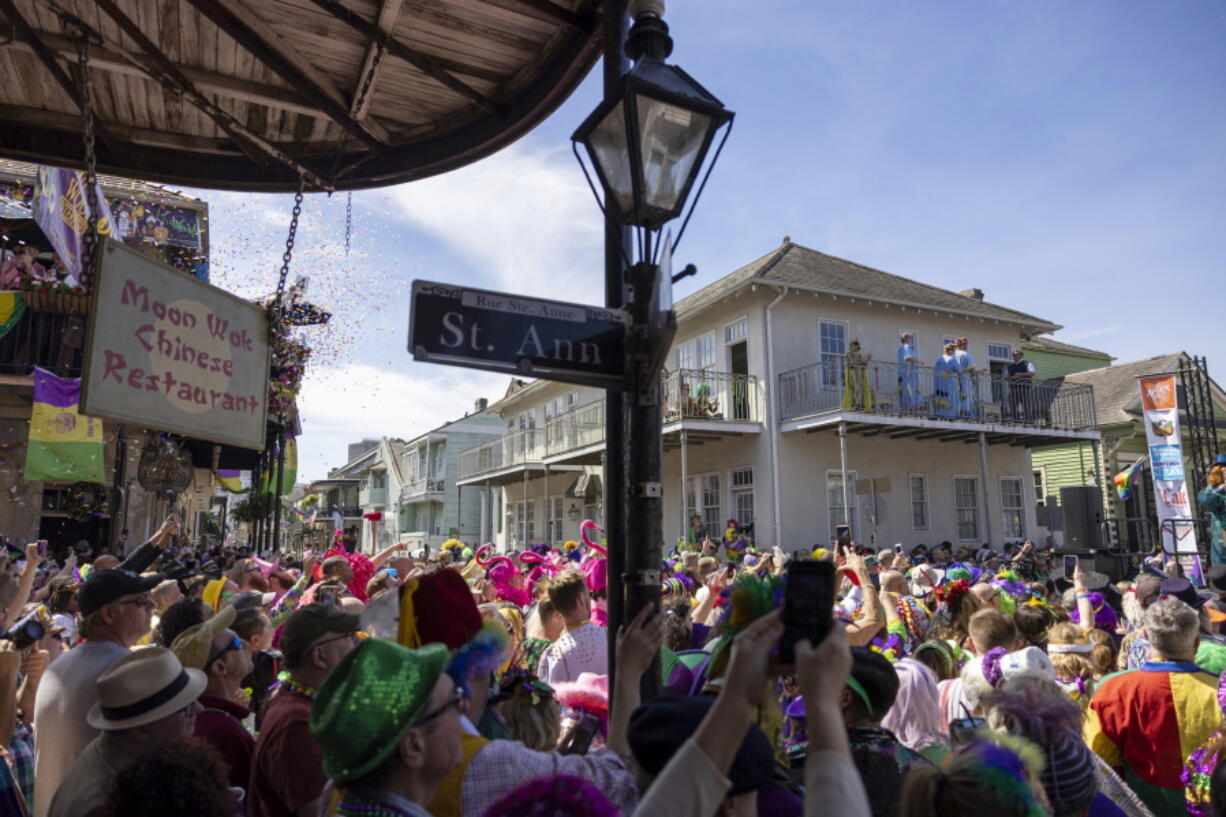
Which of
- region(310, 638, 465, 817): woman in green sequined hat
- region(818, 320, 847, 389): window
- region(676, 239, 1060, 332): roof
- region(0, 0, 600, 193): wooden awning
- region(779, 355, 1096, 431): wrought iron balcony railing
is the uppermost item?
region(676, 239, 1060, 332): roof

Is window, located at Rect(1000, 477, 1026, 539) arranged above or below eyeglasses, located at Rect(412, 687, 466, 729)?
above

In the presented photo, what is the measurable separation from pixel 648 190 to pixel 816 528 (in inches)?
637

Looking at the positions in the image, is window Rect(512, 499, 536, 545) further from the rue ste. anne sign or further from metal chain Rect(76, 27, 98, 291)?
metal chain Rect(76, 27, 98, 291)

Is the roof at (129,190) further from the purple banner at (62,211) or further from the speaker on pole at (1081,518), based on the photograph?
the speaker on pole at (1081,518)

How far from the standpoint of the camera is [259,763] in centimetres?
272

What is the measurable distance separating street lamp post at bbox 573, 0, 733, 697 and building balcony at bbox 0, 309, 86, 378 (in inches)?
601

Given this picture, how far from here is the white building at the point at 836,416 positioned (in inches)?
690

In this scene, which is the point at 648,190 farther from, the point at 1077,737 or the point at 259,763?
the point at 259,763

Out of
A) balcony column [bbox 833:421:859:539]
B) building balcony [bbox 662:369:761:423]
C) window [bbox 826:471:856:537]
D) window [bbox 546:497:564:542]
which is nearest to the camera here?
balcony column [bbox 833:421:859:539]

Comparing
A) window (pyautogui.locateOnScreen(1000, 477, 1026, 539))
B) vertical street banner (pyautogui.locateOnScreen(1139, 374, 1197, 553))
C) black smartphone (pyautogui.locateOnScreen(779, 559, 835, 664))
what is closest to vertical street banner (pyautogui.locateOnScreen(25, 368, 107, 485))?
black smartphone (pyautogui.locateOnScreen(779, 559, 835, 664))

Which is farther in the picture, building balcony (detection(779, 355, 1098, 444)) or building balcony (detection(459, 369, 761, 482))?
building balcony (detection(459, 369, 761, 482))

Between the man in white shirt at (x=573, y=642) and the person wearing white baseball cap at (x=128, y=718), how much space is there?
1.77 metres

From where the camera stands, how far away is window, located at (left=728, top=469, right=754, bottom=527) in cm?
1836

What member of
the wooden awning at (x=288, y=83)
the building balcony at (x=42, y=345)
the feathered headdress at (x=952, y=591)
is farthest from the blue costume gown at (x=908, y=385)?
the building balcony at (x=42, y=345)
